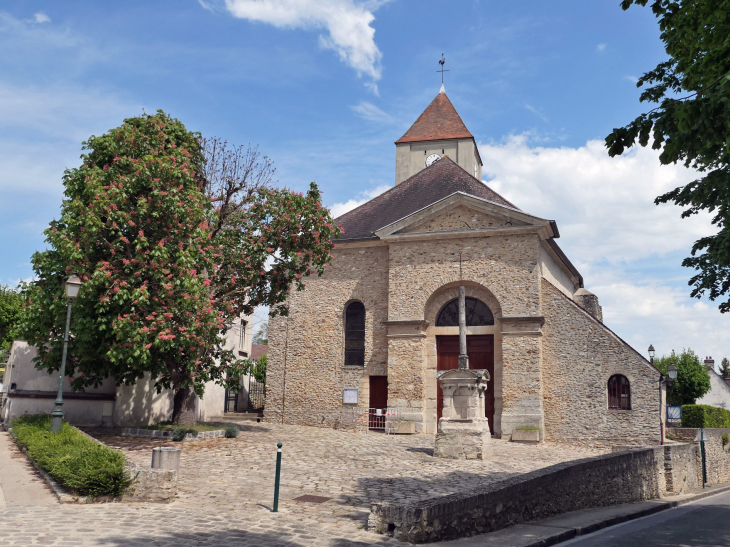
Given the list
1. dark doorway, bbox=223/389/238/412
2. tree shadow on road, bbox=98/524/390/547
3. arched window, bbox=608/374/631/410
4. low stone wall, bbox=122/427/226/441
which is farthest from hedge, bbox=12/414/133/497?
dark doorway, bbox=223/389/238/412

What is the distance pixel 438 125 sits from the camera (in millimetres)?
33719

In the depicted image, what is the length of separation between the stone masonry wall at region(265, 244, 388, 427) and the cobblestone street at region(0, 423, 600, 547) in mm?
4336

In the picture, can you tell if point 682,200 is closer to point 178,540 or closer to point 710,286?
point 710,286

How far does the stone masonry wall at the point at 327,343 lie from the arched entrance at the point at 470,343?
2022mm

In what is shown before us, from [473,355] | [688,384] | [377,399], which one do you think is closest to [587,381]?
[473,355]

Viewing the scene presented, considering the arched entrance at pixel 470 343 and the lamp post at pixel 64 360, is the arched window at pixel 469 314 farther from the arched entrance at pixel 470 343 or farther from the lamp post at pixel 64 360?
the lamp post at pixel 64 360

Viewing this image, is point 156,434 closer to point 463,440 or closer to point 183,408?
point 183,408

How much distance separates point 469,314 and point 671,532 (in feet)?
36.9

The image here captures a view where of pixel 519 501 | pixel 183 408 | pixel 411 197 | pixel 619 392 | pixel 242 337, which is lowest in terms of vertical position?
pixel 519 501

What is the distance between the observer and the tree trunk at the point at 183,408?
1559cm

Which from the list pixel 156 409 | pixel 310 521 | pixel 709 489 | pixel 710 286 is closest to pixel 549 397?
pixel 709 489

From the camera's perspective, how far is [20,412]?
53.2ft

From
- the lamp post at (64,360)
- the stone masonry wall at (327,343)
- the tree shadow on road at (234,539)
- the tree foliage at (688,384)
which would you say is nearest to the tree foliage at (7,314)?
the stone masonry wall at (327,343)

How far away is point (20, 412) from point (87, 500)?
1044 centimetres
